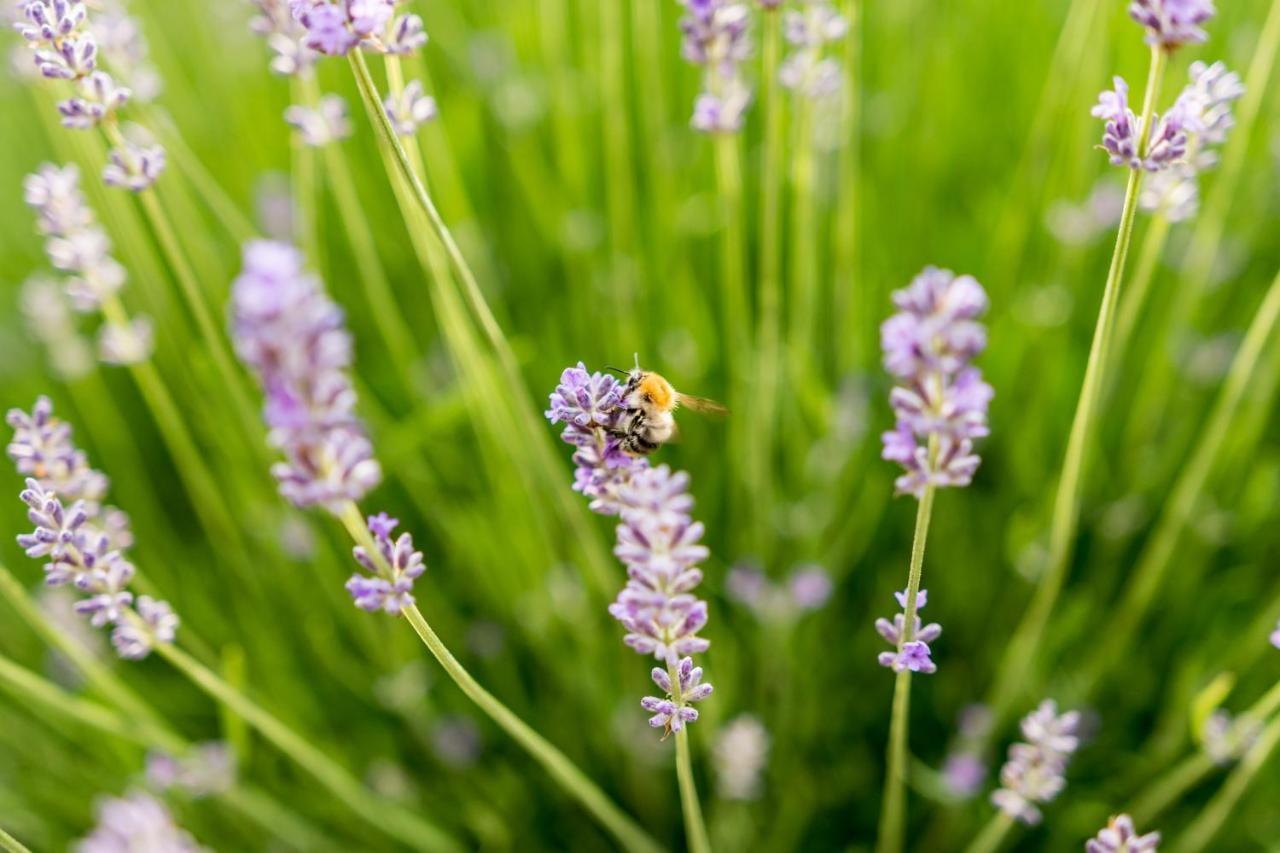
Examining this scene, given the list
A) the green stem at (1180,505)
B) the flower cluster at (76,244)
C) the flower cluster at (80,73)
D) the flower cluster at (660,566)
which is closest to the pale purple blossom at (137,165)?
the flower cluster at (80,73)

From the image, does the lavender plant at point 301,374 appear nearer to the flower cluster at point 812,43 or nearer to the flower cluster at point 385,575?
the flower cluster at point 385,575

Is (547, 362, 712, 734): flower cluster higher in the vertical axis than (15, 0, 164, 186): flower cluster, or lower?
lower

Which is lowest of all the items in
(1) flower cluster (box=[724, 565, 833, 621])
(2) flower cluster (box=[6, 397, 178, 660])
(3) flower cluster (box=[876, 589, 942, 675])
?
(1) flower cluster (box=[724, 565, 833, 621])

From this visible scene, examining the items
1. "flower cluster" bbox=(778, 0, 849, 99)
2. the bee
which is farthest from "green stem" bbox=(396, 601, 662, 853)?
"flower cluster" bbox=(778, 0, 849, 99)

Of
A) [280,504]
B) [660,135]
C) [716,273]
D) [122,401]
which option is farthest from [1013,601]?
[122,401]

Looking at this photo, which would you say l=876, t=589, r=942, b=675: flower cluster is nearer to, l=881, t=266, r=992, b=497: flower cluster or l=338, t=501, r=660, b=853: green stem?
l=881, t=266, r=992, b=497: flower cluster
